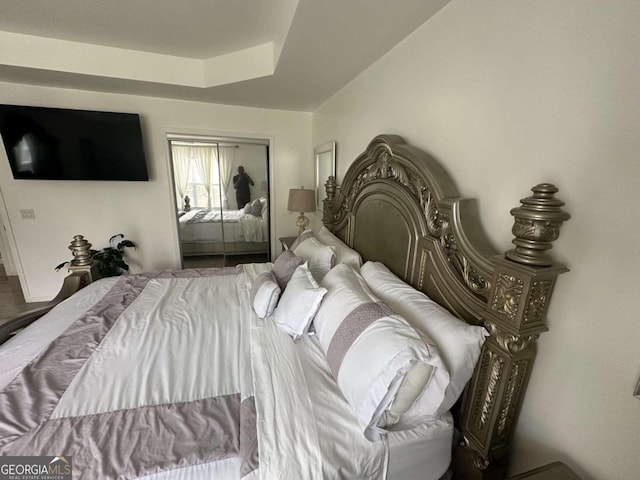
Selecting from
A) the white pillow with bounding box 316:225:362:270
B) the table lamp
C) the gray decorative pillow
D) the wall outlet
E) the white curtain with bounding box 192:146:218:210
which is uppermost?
the white curtain with bounding box 192:146:218:210

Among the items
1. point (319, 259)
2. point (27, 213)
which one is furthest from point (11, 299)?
point (319, 259)

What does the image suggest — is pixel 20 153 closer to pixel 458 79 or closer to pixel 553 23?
pixel 458 79

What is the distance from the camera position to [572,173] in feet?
2.67

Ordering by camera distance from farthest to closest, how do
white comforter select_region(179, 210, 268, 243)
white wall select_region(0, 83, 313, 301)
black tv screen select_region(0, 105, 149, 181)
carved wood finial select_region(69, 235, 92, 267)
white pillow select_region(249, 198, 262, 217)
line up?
white pillow select_region(249, 198, 262, 217)
white comforter select_region(179, 210, 268, 243)
white wall select_region(0, 83, 313, 301)
black tv screen select_region(0, 105, 149, 181)
carved wood finial select_region(69, 235, 92, 267)

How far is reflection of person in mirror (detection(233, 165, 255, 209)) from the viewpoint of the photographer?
3637mm

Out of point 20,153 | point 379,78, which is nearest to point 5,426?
point 379,78

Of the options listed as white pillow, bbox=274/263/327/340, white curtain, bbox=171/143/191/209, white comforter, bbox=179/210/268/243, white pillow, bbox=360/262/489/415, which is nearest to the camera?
white pillow, bbox=360/262/489/415

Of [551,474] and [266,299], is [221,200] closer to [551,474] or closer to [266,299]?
[266,299]

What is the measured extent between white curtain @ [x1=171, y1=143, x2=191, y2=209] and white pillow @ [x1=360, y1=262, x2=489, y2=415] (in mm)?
3195

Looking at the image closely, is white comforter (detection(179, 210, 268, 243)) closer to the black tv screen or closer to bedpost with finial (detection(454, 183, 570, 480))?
the black tv screen

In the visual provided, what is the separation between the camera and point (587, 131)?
0.78m

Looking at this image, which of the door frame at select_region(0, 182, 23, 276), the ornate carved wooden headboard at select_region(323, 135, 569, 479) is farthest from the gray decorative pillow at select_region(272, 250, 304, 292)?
the door frame at select_region(0, 182, 23, 276)

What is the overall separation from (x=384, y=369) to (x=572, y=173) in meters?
0.83

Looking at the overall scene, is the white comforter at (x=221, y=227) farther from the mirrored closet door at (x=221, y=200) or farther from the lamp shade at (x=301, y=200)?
the lamp shade at (x=301, y=200)
